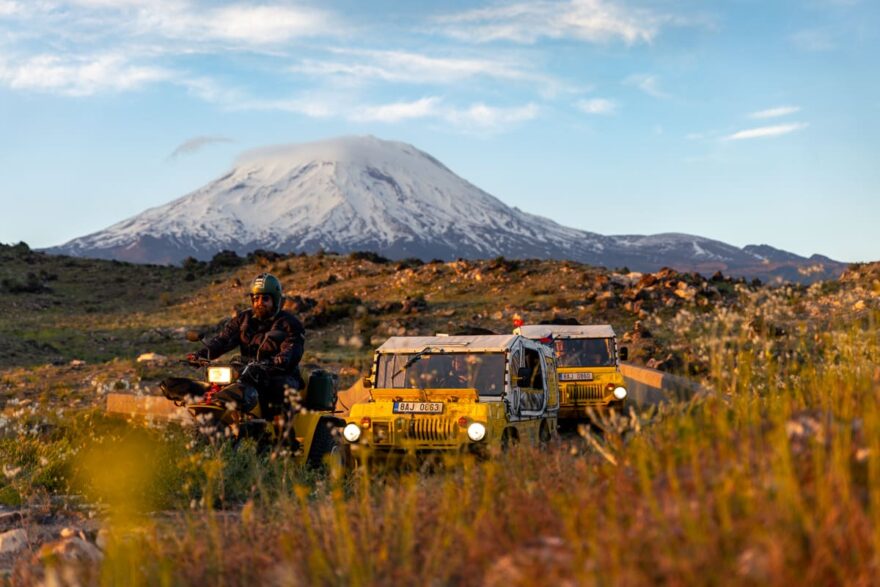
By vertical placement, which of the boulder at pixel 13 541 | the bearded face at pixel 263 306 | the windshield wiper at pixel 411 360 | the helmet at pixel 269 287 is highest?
the helmet at pixel 269 287

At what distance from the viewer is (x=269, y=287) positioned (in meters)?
10.7

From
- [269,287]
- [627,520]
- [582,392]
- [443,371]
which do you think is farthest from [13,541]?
[582,392]

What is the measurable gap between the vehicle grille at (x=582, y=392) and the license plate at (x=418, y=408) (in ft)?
23.1

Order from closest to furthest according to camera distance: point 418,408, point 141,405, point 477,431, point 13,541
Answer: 1. point 13,541
2. point 477,431
3. point 418,408
4. point 141,405

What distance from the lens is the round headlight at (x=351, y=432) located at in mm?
10438

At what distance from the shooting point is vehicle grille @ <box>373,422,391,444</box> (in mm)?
10633

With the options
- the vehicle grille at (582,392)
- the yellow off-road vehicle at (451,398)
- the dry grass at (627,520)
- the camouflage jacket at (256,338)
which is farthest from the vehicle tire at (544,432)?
the dry grass at (627,520)

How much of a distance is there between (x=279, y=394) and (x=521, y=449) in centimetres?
407

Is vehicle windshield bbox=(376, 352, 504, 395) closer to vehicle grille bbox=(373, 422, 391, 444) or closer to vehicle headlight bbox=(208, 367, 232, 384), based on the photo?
vehicle grille bbox=(373, 422, 391, 444)

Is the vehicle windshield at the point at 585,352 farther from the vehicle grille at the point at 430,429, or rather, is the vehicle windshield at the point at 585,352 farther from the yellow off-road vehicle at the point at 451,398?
the vehicle grille at the point at 430,429

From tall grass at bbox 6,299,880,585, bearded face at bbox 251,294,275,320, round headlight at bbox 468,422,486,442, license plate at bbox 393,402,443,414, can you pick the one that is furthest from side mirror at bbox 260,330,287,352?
tall grass at bbox 6,299,880,585

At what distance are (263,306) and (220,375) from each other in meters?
1.27

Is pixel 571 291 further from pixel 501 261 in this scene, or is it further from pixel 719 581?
pixel 719 581

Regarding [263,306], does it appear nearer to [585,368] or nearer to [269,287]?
[269,287]
